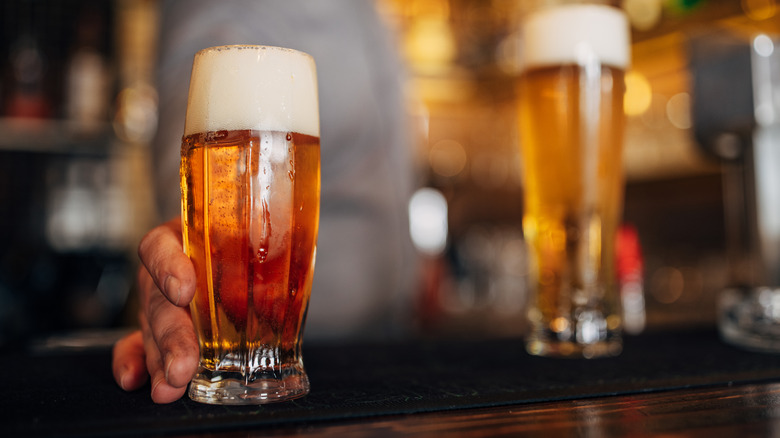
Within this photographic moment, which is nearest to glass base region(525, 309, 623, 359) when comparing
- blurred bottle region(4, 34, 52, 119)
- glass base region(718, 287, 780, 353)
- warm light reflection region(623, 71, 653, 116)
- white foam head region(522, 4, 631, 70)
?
glass base region(718, 287, 780, 353)

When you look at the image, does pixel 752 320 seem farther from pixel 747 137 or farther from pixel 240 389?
pixel 240 389

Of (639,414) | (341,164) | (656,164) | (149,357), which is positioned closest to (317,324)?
(341,164)

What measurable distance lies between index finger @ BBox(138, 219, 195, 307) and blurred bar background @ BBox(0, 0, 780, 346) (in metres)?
1.55

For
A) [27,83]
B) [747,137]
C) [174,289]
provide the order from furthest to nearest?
[27,83] → [747,137] → [174,289]

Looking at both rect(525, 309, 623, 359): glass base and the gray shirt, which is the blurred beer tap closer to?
rect(525, 309, 623, 359): glass base

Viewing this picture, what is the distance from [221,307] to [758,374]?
514mm

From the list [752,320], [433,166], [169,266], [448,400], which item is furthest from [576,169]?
[433,166]

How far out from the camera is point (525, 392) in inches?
22.4

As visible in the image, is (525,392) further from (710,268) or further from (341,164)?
(710,268)

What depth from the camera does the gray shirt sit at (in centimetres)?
152

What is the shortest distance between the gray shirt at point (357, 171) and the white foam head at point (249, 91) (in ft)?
2.88

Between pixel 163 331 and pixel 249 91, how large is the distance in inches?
8.4

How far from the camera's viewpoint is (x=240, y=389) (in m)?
0.54

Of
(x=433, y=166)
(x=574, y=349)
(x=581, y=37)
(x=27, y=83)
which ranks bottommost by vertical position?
(x=574, y=349)
